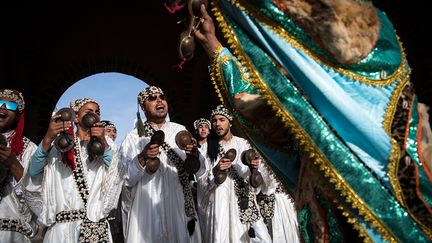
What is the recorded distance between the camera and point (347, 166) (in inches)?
61.4

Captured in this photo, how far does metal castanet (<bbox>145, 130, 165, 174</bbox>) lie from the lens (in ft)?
14.7

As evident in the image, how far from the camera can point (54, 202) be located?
14.8 ft

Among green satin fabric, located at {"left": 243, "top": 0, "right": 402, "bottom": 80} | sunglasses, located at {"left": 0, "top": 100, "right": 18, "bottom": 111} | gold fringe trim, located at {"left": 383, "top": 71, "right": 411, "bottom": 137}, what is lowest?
gold fringe trim, located at {"left": 383, "top": 71, "right": 411, "bottom": 137}

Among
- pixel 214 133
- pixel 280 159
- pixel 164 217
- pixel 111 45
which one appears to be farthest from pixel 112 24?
pixel 280 159

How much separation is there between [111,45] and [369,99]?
11493 mm

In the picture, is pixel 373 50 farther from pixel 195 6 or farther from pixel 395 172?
pixel 195 6

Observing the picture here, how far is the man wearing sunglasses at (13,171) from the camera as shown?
4273 millimetres

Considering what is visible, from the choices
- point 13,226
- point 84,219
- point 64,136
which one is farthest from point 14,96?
point 84,219

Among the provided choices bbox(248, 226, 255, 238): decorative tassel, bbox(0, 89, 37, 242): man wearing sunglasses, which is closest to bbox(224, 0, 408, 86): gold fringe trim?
bbox(0, 89, 37, 242): man wearing sunglasses

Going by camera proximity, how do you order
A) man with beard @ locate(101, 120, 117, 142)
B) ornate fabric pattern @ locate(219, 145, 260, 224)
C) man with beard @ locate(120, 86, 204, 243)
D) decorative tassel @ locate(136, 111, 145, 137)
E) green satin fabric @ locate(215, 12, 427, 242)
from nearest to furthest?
1. green satin fabric @ locate(215, 12, 427, 242)
2. man with beard @ locate(120, 86, 204, 243)
3. decorative tassel @ locate(136, 111, 145, 137)
4. ornate fabric pattern @ locate(219, 145, 260, 224)
5. man with beard @ locate(101, 120, 117, 142)

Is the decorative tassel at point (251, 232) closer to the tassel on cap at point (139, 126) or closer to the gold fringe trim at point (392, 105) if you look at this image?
the tassel on cap at point (139, 126)

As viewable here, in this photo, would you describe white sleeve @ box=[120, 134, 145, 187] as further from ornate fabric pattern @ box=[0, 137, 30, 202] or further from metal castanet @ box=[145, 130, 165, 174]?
ornate fabric pattern @ box=[0, 137, 30, 202]

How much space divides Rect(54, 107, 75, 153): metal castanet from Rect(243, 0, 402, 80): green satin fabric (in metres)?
2.92

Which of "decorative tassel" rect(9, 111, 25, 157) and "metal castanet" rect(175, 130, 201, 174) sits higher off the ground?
"decorative tassel" rect(9, 111, 25, 157)
